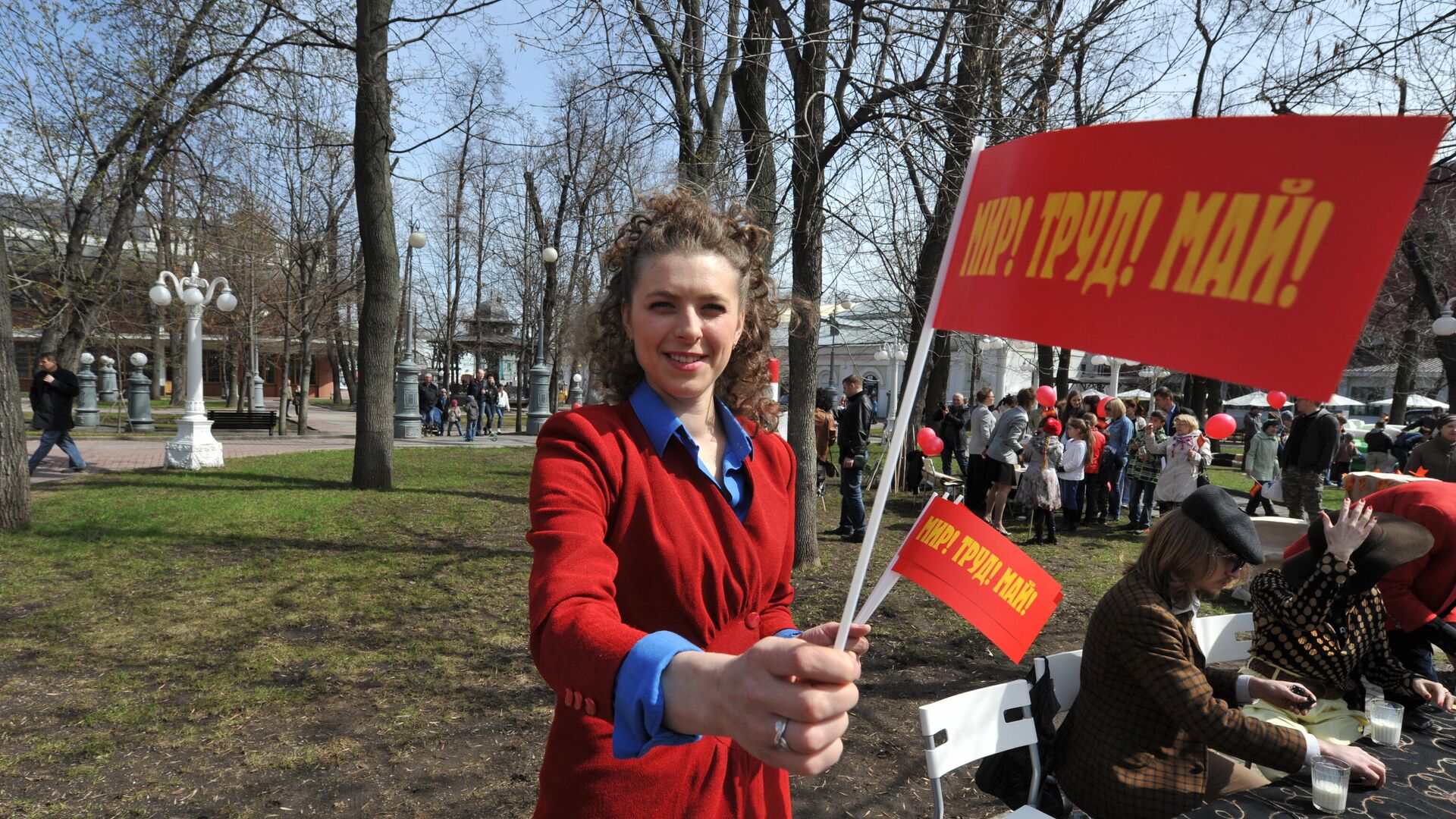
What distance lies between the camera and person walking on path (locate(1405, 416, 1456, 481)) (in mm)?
10414

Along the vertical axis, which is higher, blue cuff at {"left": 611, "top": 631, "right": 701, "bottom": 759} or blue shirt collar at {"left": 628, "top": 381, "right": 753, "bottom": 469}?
blue shirt collar at {"left": 628, "top": 381, "right": 753, "bottom": 469}

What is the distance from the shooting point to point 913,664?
5.79 m

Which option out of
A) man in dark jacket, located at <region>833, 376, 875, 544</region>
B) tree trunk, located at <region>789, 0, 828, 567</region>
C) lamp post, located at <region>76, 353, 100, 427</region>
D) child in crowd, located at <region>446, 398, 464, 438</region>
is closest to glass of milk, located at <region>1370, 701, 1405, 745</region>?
tree trunk, located at <region>789, 0, 828, 567</region>

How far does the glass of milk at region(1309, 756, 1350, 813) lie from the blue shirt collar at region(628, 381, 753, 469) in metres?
2.21

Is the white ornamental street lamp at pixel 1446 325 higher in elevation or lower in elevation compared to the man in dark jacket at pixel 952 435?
higher

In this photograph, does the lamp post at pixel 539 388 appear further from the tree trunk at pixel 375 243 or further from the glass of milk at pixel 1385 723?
the glass of milk at pixel 1385 723

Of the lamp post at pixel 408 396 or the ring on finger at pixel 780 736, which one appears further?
the lamp post at pixel 408 396

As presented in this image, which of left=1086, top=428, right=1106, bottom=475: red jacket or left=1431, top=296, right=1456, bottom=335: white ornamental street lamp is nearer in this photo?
left=1086, top=428, right=1106, bottom=475: red jacket

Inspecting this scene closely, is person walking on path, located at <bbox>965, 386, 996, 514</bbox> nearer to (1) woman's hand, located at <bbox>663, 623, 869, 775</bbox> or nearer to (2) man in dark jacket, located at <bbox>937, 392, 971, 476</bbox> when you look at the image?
(2) man in dark jacket, located at <bbox>937, 392, 971, 476</bbox>

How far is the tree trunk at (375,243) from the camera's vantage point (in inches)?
418

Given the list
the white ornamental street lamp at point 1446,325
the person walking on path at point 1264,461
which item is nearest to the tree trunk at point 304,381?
the person walking on path at point 1264,461

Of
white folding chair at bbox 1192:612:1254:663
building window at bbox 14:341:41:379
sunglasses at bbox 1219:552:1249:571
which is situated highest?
building window at bbox 14:341:41:379

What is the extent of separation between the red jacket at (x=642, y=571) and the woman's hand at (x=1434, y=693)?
3324 millimetres

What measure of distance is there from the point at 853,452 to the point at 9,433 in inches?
347
